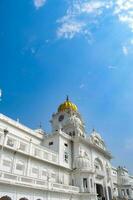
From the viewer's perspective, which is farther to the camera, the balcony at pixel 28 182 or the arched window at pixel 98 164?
the arched window at pixel 98 164

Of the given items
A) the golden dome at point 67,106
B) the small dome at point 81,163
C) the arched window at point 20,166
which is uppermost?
the golden dome at point 67,106

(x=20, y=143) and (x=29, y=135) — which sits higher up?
(x=29, y=135)

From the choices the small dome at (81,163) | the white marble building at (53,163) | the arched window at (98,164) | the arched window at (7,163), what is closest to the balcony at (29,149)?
the white marble building at (53,163)

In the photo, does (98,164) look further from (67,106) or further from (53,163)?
(67,106)

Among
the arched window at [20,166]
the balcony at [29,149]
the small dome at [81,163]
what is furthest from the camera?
the small dome at [81,163]

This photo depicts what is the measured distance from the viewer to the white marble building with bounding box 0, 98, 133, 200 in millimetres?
24486

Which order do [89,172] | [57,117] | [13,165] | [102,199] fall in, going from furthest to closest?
[57,117], [102,199], [89,172], [13,165]

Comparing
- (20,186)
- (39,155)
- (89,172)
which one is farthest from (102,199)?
(20,186)

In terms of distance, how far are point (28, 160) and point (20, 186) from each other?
9416mm

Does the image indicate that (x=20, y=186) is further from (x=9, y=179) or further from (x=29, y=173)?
(x=29, y=173)

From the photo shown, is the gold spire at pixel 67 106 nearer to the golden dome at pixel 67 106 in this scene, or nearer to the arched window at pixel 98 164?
the golden dome at pixel 67 106

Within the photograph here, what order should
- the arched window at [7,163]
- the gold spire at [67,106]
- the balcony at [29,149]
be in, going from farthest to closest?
1. the gold spire at [67,106]
2. the balcony at [29,149]
3. the arched window at [7,163]

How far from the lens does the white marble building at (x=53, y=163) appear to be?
24486mm

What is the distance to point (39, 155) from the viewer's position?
115ft
